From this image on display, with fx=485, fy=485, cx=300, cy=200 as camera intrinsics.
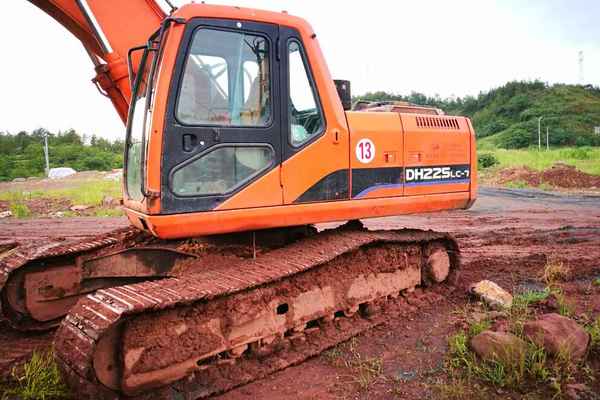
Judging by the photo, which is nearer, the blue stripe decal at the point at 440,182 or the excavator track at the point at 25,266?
the excavator track at the point at 25,266

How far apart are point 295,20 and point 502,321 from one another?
319 cm

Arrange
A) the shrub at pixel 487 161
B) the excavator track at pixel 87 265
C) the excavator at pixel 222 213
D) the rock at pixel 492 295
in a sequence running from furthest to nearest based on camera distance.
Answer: the shrub at pixel 487 161 → the rock at pixel 492 295 → the excavator track at pixel 87 265 → the excavator at pixel 222 213

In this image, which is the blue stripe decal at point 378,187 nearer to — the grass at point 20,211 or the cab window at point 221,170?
the cab window at point 221,170

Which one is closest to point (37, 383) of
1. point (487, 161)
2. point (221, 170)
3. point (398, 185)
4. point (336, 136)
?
point (221, 170)

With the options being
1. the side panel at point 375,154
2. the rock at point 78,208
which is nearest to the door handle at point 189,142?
the side panel at point 375,154

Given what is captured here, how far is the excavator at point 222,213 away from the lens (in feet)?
10.6

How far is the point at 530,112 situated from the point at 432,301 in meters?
52.1

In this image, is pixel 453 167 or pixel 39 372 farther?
pixel 453 167

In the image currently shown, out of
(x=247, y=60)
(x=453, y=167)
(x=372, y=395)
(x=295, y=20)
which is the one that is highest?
(x=295, y=20)

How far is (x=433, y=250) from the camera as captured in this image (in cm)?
536

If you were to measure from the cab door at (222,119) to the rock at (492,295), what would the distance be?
254 centimetres

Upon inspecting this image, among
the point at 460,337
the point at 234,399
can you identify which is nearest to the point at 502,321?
the point at 460,337

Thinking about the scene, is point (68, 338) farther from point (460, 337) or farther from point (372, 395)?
point (460, 337)

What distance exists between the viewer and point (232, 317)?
357 cm
